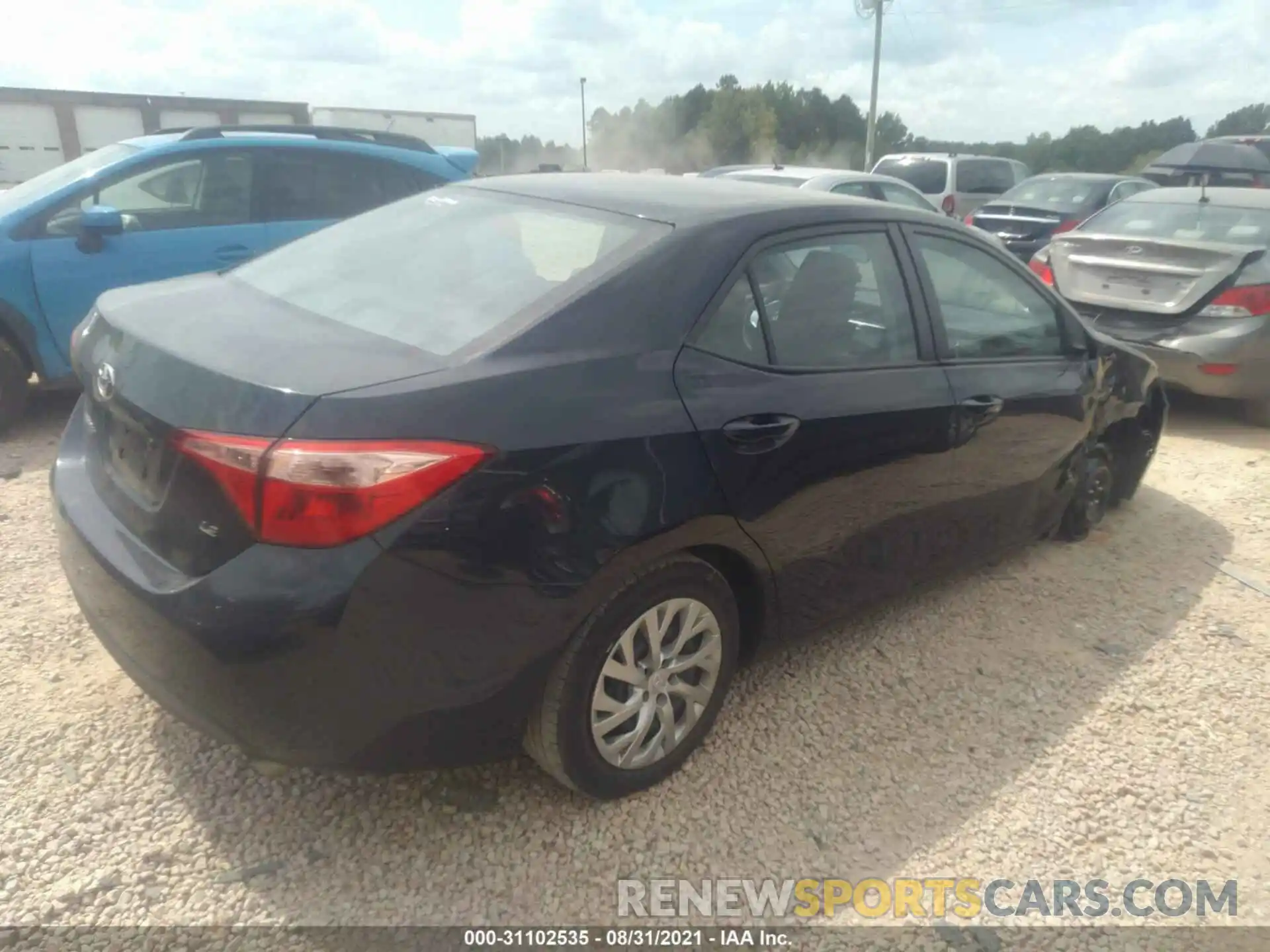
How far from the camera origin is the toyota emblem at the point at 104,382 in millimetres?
2311

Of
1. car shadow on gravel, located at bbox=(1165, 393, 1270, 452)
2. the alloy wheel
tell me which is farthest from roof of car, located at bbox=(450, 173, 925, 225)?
car shadow on gravel, located at bbox=(1165, 393, 1270, 452)

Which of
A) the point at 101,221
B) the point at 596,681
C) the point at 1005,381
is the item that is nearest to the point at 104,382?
the point at 596,681

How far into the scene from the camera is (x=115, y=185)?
214 inches

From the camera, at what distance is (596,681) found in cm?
235

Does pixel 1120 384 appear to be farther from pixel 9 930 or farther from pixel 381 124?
pixel 381 124

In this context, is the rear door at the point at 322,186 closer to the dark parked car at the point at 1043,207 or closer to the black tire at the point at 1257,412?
the black tire at the point at 1257,412

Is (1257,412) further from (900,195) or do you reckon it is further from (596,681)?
(596,681)

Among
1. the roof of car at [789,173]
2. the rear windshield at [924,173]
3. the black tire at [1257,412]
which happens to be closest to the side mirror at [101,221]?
the roof of car at [789,173]

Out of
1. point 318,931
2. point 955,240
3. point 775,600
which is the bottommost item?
point 318,931

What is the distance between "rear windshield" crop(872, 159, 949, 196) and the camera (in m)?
14.0

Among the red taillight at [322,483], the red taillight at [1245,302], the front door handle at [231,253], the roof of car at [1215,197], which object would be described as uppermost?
the roof of car at [1215,197]

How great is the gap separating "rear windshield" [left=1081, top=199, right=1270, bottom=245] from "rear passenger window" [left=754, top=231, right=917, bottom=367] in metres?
4.53

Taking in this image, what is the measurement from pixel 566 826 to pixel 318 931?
662 millimetres

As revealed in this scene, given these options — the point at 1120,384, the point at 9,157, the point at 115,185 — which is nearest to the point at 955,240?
the point at 1120,384
